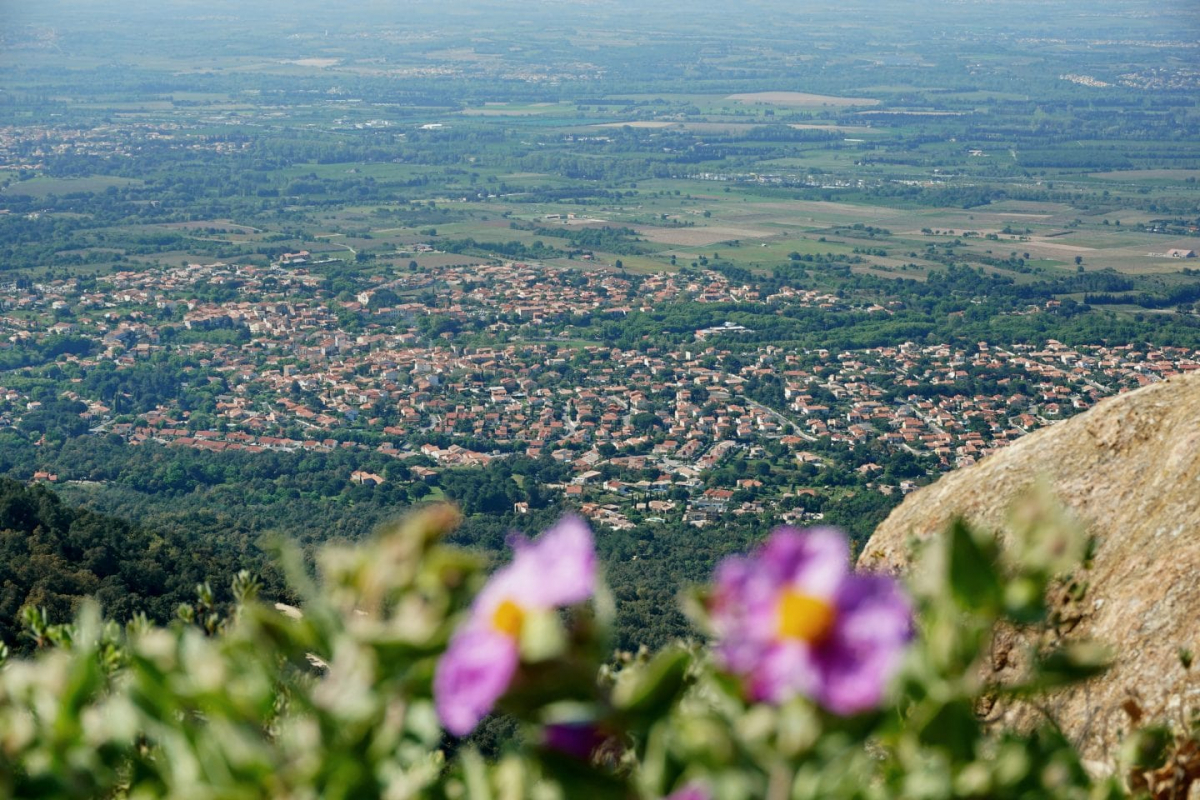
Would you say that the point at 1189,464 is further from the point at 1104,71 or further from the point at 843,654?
the point at 1104,71

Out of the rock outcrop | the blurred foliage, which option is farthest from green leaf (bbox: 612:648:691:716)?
the rock outcrop

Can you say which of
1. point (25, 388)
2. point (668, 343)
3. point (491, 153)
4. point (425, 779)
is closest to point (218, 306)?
point (25, 388)

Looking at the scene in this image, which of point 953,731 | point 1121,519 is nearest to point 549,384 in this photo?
point 1121,519

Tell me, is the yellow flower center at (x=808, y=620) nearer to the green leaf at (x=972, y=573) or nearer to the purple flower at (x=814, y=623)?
the purple flower at (x=814, y=623)

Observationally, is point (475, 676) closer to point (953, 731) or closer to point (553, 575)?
point (553, 575)

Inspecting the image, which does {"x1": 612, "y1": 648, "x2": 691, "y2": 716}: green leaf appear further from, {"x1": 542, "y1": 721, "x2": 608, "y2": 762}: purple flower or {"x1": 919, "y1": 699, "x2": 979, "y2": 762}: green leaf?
{"x1": 919, "y1": 699, "x2": 979, "y2": 762}: green leaf
